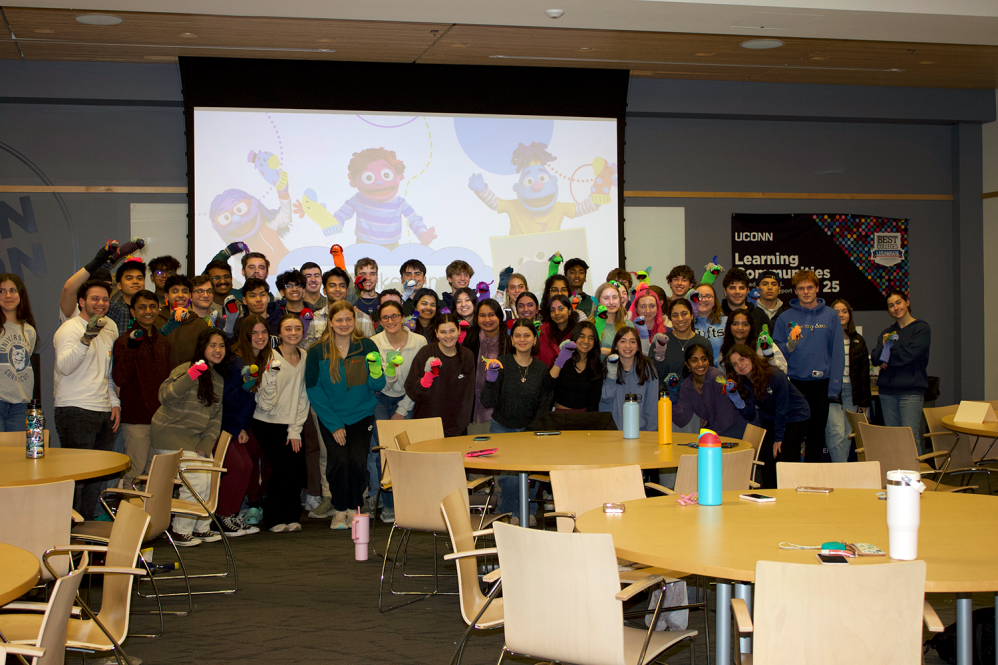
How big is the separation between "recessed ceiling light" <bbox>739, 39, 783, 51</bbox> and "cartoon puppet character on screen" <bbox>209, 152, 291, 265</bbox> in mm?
4473

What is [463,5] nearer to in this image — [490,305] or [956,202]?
[490,305]

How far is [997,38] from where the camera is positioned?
22.7 feet

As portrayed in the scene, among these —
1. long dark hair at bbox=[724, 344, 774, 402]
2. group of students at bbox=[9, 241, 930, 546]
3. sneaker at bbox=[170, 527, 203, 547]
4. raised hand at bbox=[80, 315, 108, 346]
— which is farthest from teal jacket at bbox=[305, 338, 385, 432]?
long dark hair at bbox=[724, 344, 774, 402]

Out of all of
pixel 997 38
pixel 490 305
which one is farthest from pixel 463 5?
pixel 997 38

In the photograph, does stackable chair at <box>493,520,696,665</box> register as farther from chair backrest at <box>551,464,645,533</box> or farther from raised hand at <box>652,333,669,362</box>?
raised hand at <box>652,333,669,362</box>

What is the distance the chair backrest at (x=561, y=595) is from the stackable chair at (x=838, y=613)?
440mm

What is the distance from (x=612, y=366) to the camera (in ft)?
17.6

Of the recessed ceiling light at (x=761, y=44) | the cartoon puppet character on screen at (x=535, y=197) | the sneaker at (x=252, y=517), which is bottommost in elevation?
the sneaker at (x=252, y=517)

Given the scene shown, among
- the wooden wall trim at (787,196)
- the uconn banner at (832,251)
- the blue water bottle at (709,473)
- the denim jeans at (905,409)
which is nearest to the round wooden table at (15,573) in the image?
the blue water bottle at (709,473)

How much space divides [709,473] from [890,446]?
2.57m

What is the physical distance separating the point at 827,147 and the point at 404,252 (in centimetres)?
519

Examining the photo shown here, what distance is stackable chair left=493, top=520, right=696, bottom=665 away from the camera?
2.22 meters

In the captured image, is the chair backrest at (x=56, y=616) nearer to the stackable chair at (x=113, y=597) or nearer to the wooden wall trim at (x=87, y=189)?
the stackable chair at (x=113, y=597)

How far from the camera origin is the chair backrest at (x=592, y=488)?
3227 millimetres
